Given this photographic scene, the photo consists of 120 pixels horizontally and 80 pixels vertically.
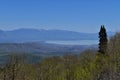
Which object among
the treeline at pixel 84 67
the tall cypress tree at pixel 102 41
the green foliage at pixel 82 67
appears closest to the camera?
the green foliage at pixel 82 67

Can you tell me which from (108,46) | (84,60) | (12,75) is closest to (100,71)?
(108,46)

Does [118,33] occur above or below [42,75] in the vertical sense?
above

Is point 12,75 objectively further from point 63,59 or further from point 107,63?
point 63,59

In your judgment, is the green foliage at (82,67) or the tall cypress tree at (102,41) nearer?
the green foliage at (82,67)

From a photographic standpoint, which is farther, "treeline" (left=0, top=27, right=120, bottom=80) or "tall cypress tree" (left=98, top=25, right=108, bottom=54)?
"tall cypress tree" (left=98, top=25, right=108, bottom=54)

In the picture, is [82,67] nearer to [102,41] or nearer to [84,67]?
[84,67]

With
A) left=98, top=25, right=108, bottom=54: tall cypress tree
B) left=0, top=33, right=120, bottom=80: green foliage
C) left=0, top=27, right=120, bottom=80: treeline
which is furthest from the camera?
left=98, top=25, right=108, bottom=54: tall cypress tree

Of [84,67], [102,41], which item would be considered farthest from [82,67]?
[102,41]

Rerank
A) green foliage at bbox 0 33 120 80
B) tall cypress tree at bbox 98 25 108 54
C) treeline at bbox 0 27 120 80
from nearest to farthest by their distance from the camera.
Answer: green foliage at bbox 0 33 120 80
treeline at bbox 0 27 120 80
tall cypress tree at bbox 98 25 108 54

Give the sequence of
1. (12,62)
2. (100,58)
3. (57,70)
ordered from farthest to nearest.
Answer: (57,70) < (100,58) < (12,62)

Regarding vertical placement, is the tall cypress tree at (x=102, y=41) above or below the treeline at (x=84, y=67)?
above

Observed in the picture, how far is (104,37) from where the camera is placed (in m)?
122

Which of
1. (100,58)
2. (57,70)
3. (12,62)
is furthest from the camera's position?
(57,70)

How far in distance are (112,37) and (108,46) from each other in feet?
54.3
